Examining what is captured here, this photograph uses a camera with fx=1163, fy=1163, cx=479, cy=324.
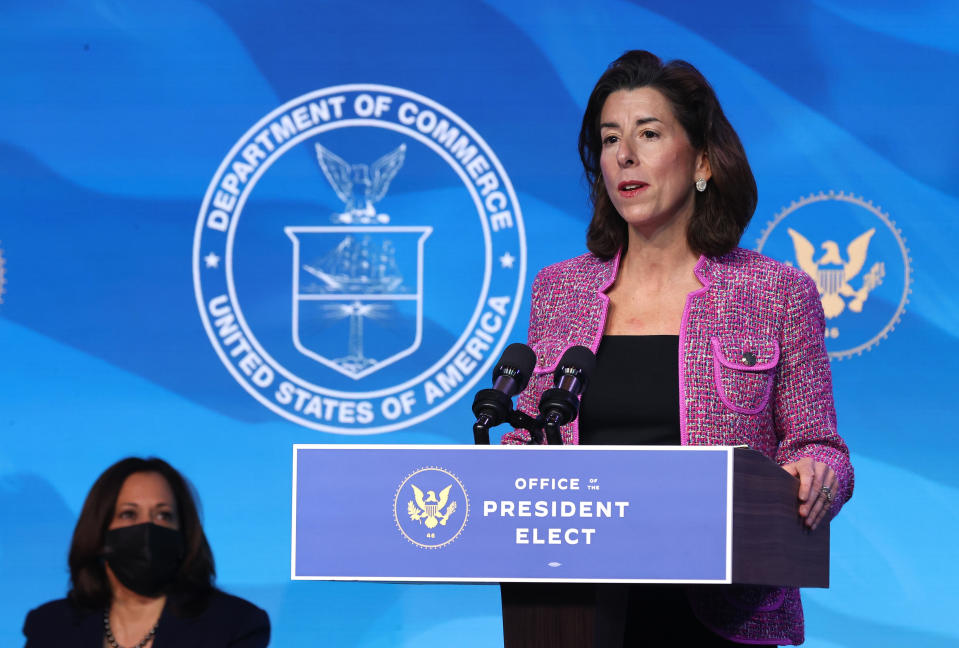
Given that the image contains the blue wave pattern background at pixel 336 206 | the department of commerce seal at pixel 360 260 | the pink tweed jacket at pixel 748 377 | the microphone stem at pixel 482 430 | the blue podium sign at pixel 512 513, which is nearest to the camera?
the blue podium sign at pixel 512 513

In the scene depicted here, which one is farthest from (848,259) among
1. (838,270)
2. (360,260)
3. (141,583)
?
(141,583)

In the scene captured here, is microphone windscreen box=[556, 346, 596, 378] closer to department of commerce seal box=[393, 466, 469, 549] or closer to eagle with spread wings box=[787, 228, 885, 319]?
department of commerce seal box=[393, 466, 469, 549]

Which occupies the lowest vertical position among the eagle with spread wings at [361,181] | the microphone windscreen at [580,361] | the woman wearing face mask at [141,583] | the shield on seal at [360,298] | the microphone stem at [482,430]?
the woman wearing face mask at [141,583]

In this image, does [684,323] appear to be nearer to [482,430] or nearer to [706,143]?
[706,143]

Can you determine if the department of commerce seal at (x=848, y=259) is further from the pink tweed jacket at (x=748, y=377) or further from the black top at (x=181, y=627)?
the black top at (x=181, y=627)

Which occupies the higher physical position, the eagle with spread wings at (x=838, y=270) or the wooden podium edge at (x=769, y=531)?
the eagle with spread wings at (x=838, y=270)

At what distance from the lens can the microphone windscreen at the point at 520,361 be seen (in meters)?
1.60

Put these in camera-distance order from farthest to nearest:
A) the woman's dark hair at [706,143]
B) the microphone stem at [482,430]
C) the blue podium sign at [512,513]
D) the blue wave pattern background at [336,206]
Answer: the blue wave pattern background at [336,206], the woman's dark hair at [706,143], the microphone stem at [482,430], the blue podium sign at [512,513]

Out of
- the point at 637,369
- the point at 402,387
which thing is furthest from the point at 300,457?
the point at 402,387

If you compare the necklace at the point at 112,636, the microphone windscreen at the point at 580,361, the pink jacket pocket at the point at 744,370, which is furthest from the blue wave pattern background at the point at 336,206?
the microphone windscreen at the point at 580,361

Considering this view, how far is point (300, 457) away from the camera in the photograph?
1.42 metres

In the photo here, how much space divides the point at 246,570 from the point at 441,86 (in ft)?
5.26

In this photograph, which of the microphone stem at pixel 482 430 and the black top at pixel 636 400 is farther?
the black top at pixel 636 400

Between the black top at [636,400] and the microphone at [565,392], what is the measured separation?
22cm
